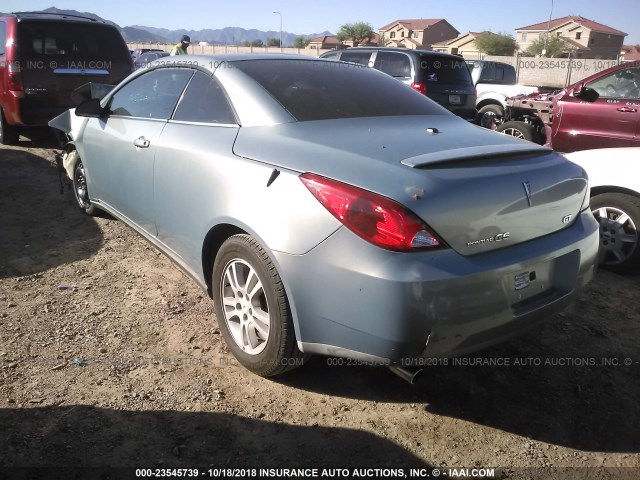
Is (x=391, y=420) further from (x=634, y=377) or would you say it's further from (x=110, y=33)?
(x=110, y=33)

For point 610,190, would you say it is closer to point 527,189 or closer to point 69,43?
point 527,189

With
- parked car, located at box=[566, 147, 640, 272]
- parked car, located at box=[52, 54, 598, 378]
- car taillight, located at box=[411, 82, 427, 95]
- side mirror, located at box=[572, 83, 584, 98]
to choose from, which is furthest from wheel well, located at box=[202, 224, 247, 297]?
car taillight, located at box=[411, 82, 427, 95]

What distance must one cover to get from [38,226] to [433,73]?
7.37 meters

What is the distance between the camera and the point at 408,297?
202 cm

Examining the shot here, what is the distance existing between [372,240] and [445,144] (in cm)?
77

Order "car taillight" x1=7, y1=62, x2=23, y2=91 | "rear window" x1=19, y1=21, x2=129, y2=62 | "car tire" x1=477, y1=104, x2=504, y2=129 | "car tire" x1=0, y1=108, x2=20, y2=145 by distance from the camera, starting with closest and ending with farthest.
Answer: "car taillight" x1=7, y1=62, x2=23, y2=91 → "rear window" x1=19, y1=21, x2=129, y2=62 → "car tire" x1=0, y1=108, x2=20, y2=145 → "car tire" x1=477, y1=104, x2=504, y2=129

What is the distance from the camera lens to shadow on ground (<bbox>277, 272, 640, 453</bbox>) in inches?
97.7

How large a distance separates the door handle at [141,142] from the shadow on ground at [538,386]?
1752mm

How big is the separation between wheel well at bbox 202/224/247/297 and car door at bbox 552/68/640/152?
213 inches

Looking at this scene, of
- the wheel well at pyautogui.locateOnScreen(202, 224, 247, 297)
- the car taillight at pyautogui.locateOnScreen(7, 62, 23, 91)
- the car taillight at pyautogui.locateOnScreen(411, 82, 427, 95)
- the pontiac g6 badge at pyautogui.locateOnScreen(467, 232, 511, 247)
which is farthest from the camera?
the car taillight at pyautogui.locateOnScreen(411, 82, 427, 95)

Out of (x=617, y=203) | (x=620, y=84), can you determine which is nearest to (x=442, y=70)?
(x=620, y=84)

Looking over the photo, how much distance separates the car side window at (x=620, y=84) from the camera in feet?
20.3

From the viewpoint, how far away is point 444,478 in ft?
7.07

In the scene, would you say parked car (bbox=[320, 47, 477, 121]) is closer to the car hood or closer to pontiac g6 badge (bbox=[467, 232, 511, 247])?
the car hood
